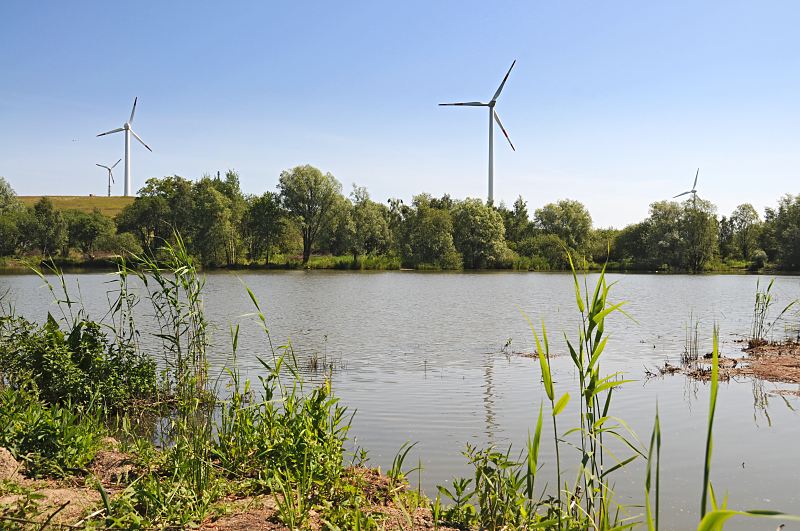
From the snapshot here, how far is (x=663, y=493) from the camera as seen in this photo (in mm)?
6762

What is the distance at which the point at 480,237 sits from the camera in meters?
79.9

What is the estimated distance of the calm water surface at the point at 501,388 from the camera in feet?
24.4

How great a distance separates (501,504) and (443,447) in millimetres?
3563

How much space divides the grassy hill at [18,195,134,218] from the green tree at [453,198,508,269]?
5504cm

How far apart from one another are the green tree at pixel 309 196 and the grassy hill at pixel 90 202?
112 ft

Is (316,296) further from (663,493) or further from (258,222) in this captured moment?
(258,222)

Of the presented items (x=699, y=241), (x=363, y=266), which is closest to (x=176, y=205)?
(x=363, y=266)

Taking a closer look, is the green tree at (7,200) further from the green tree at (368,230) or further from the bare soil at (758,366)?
the bare soil at (758,366)

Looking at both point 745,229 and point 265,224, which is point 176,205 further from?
point 745,229

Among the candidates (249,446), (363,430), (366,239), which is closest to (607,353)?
(363,430)

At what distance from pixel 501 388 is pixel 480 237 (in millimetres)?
68063

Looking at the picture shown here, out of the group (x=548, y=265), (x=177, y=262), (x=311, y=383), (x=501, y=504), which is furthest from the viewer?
(x=548, y=265)

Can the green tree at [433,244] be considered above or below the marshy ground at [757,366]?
above

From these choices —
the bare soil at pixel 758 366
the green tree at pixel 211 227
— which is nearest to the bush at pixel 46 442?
the bare soil at pixel 758 366
